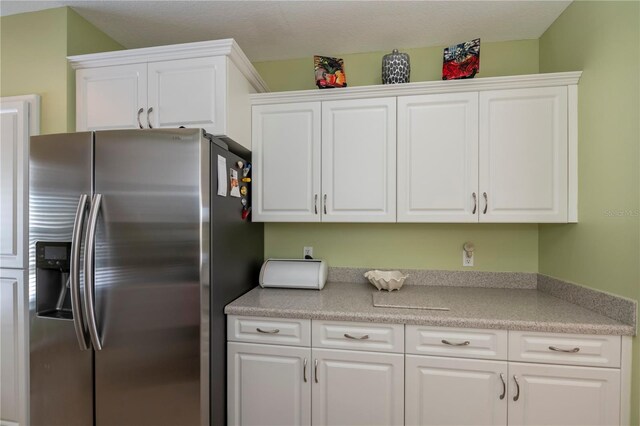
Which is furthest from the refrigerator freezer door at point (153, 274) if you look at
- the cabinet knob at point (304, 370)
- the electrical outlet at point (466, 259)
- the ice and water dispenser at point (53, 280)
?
the electrical outlet at point (466, 259)

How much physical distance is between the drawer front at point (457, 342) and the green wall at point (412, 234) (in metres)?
0.73

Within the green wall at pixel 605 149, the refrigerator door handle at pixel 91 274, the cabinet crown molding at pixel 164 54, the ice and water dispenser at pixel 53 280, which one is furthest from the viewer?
the cabinet crown molding at pixel 164 54

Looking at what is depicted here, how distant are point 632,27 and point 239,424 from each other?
2576 millimetres

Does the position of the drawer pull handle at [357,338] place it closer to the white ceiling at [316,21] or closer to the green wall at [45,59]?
the white ceiling at [316,21]

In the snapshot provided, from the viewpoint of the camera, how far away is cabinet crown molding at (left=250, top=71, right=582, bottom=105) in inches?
65.3

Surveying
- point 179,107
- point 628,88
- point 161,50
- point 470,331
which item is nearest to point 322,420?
point 470,331

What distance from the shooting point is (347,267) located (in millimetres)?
2205

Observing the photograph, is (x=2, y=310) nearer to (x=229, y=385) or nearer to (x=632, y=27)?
(x=229, y=385)

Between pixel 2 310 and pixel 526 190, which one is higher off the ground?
pixel 526 190

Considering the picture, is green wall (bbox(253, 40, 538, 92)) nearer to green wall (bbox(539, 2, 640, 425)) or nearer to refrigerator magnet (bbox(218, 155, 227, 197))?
green wall (bbox(539, 2, 640, 425))

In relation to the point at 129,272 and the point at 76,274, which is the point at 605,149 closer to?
the point at 129,272

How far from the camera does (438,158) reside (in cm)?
179

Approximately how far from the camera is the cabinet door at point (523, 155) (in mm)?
1670

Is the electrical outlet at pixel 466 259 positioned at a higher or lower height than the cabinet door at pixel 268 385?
higher
